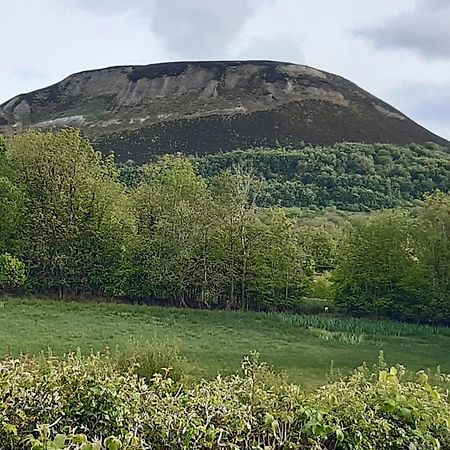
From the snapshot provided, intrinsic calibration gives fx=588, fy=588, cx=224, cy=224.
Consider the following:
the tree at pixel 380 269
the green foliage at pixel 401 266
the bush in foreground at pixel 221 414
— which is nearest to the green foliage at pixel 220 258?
the tree at pixel 380 269

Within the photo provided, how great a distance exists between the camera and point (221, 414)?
146 inches

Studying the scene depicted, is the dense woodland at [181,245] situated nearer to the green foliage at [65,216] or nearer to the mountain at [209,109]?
the green foliage at [65,216]

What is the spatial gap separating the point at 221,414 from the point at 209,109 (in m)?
115

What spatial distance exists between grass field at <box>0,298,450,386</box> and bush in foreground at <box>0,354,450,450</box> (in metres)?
11.8

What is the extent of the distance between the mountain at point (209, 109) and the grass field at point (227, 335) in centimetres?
6404

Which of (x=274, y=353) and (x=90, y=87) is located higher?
(x=90, y=87)

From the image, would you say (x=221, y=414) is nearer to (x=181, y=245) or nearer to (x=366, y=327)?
(x=366, y=327)

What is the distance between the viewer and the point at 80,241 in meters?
36.2

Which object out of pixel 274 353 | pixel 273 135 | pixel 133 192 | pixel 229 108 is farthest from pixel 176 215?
pixel 229 108

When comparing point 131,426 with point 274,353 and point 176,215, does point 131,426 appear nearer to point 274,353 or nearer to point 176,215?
point 274,353

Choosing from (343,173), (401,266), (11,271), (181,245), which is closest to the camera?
(11,271)

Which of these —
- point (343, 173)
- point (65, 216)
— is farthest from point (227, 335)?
point (343, 173)

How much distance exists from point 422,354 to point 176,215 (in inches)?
705

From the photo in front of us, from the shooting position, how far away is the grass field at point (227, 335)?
19.4 meters
